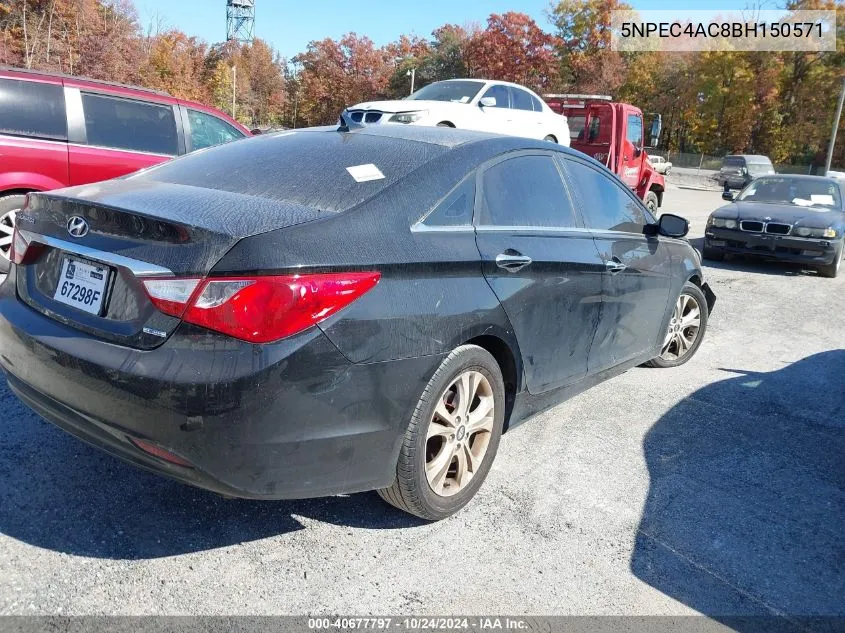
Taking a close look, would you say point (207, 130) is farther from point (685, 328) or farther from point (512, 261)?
point (512, 261)

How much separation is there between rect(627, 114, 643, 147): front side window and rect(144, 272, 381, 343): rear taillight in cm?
1345

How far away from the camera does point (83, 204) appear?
2.56 metres

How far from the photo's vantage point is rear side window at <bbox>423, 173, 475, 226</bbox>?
2824mm

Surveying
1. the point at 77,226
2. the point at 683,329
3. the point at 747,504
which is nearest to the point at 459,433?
the point at 747,504

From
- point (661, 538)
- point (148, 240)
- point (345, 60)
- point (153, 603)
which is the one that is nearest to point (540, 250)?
point (661, 538)

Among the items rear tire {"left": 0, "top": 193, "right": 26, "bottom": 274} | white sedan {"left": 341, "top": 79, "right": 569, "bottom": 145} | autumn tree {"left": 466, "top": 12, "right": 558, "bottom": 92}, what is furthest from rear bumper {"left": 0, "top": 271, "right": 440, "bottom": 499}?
autumn tree {"left": 466, "top": 12, "right": 558, "bottom": 92}

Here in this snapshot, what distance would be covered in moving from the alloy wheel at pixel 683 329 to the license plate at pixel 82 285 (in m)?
3.92

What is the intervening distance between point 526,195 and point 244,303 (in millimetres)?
1692

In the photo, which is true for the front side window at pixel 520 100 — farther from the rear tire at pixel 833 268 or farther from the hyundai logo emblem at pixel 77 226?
the hyundai logo emblem at pixel 77 226

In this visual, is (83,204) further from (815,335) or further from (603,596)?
(815,335)

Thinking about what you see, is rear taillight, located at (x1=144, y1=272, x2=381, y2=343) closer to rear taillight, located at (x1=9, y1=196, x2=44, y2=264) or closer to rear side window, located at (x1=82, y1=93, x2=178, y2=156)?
rear taillight, located at (x1=9, y1=196, x2=44, y2=264)

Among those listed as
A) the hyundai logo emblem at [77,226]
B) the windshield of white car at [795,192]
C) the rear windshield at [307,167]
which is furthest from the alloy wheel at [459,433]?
the windshield of white car at [795,192]

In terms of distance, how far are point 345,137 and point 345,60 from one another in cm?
5456

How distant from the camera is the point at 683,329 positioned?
532cm
